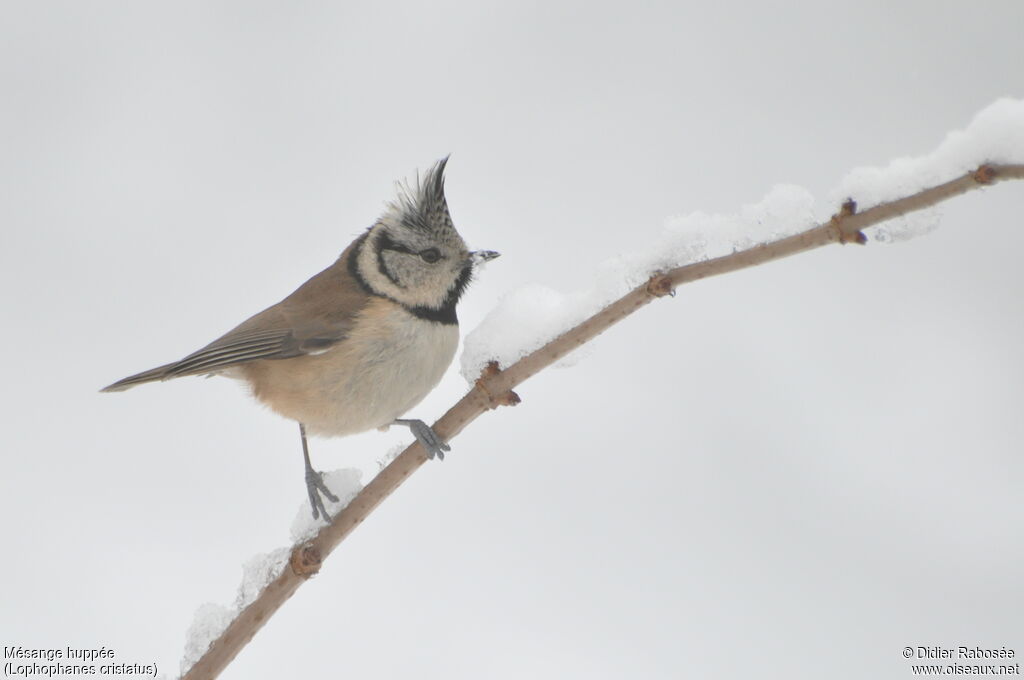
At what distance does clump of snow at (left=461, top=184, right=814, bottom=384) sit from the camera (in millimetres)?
1434

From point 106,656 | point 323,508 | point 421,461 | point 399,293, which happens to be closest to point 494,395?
point 421,461

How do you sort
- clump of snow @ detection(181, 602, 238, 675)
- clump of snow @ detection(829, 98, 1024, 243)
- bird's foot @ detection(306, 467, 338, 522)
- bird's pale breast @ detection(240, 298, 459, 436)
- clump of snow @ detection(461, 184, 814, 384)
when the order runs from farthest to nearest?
bird's pale breast @ detection(240, 298, 459, 436), bird's foot @ detection(306, 467, 338, 522), clump of snow @ detection(181, 602, 238, 675), clump of snow @ detection(461, 184, 814, 384), clump of snow @ detection(829, 98, 1024, 243)

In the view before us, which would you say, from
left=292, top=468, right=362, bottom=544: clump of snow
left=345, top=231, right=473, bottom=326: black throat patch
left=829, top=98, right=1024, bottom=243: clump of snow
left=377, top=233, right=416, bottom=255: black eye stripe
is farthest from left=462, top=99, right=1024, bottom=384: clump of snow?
left=377, top=233, right=416, bottom=255: black eye stripe

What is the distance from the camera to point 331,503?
2.05 meters

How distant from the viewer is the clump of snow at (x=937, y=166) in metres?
1.22

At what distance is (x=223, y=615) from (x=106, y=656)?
1233 mm

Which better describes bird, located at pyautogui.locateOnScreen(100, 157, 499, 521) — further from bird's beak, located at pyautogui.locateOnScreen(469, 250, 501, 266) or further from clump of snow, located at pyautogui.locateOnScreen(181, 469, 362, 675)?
clump of snow, located at pyautogui.locateOnScreen(181, 469, 362, 675)

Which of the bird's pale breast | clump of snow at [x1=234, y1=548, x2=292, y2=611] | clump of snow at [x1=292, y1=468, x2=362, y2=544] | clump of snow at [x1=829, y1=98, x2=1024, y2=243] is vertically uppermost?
clump of snow at [x1=829, y1=98, x2=1024, y2=243]

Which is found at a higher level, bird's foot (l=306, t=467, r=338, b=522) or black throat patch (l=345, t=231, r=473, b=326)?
black throat patch (l=345, t=231, r=473, b=326)

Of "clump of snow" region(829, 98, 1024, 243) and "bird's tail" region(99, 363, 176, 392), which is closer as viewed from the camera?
"clump of snow" region(829, 98, 1024, 243)

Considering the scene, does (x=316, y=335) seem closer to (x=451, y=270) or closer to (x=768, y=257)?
(x=451, y=270)

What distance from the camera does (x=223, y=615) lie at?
1792 mm

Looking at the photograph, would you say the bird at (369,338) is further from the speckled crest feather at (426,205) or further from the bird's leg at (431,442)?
the bird's leg at (431,442)

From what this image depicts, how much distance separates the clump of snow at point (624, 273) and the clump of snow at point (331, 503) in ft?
1.36
